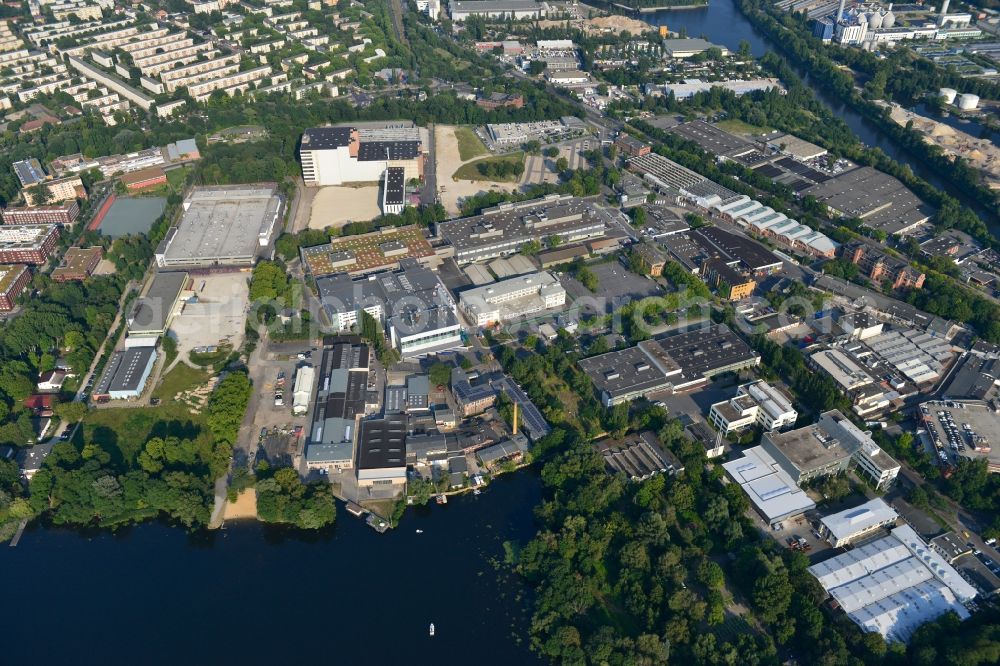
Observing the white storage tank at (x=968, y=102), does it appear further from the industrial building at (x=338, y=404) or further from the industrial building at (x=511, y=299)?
the industrial building at (x=338, y=404)

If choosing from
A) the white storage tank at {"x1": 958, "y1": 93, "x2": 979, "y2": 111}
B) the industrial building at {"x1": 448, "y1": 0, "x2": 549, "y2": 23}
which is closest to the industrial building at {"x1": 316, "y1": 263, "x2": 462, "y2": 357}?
the white storage tank at {"x1": 958, "y1": 93, "x2": 979, "y2": 111}

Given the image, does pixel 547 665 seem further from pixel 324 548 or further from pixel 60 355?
pixel 60 355

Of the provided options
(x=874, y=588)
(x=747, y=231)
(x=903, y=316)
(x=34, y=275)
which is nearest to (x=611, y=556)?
(x=874, y=588)

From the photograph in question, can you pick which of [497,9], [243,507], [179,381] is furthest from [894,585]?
[497,9]

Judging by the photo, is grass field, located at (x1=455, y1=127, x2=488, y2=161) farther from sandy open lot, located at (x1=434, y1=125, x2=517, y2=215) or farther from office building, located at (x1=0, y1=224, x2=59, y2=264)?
office building, located at (x1=0, y1=224, x2=59, y2=264)

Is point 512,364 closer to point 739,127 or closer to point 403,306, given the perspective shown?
point 403,306
